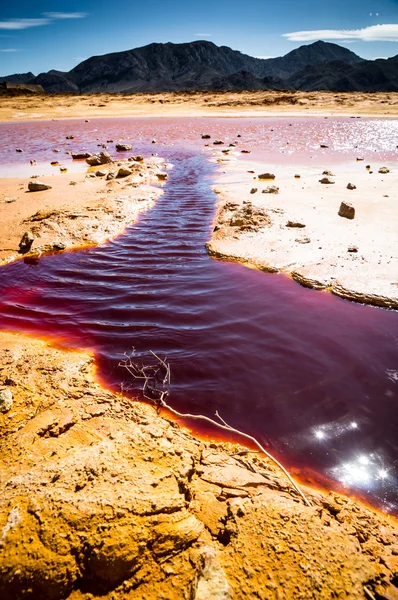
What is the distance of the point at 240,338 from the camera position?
12.7 feet

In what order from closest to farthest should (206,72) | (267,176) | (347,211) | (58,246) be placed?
(58,246) < (347,211) < (267,176) < (206,72)

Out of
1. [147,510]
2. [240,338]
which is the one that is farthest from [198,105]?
[147,510]

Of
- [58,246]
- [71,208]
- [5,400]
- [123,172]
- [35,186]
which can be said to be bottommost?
[5,400]

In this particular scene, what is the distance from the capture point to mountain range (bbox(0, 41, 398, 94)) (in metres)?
92.4

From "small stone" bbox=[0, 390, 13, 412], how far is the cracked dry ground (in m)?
0.12

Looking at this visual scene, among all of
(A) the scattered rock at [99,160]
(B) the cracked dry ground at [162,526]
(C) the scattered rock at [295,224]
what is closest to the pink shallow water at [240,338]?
(B) the cracked dry ground at [162,526]

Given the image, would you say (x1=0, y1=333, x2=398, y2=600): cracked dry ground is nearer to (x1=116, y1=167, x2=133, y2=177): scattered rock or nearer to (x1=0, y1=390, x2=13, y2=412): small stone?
(x1=0, y1=390, x2=13, y2=412): small stone

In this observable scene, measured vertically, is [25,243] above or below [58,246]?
above

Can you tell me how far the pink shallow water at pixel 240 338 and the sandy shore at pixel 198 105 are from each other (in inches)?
1239

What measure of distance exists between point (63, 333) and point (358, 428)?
10.4 ft

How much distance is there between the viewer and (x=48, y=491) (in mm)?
1617

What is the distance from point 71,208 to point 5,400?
5.84 meters

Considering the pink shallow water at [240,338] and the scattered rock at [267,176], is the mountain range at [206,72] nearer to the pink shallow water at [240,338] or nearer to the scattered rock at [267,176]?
the scattered rock at [267,176]

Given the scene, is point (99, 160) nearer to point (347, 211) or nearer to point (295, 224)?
point (295, 224)
